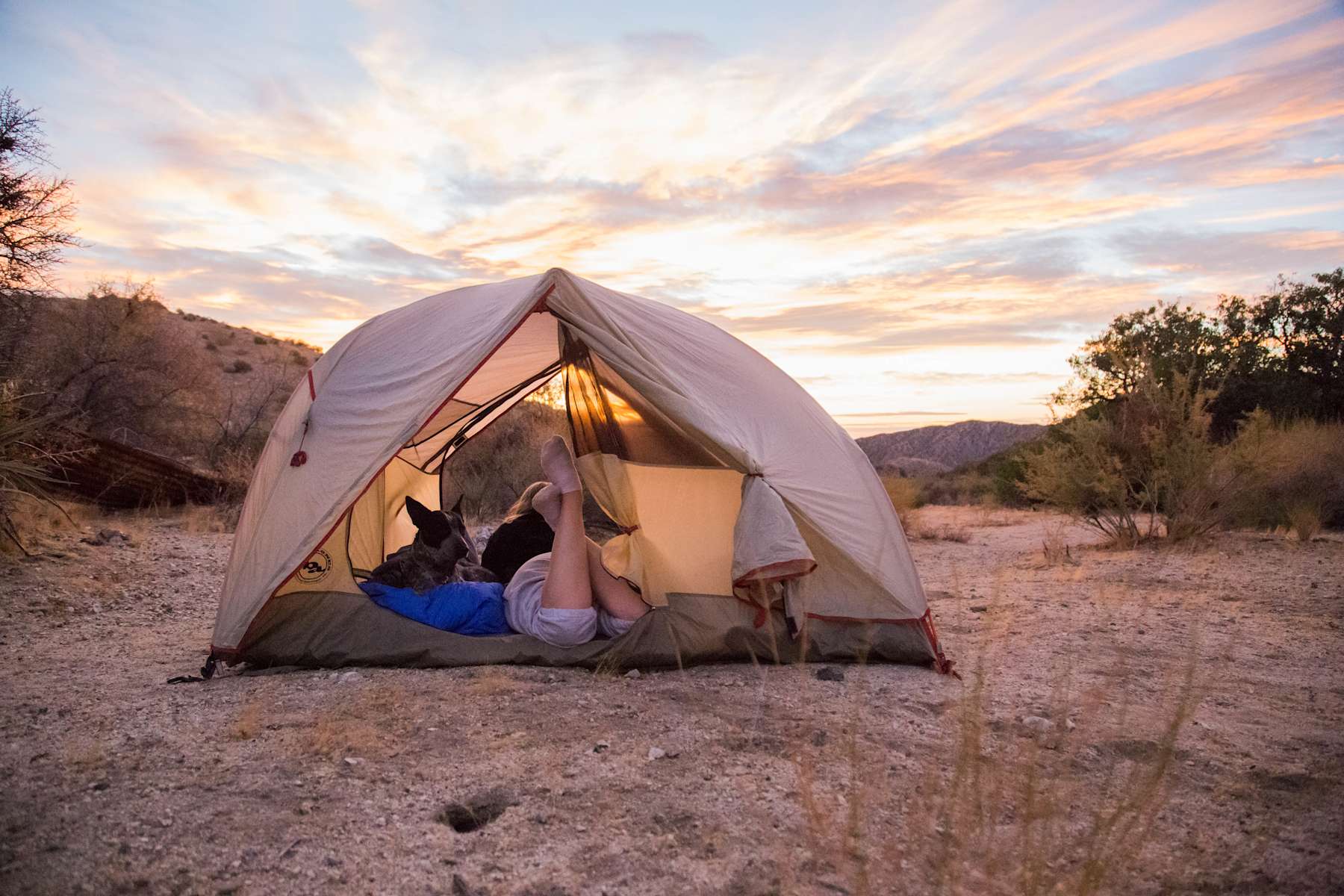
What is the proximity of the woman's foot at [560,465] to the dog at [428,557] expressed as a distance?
0.94m

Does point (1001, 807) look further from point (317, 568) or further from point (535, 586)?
point (317, 568)

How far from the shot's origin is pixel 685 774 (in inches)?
121

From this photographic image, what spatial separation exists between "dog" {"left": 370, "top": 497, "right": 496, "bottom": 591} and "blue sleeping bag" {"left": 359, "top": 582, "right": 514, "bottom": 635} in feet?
0.25

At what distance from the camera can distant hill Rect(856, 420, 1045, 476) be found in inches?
1076

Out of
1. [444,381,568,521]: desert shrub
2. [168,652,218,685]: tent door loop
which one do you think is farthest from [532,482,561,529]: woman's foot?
[444,381,568,521]: desert shrub

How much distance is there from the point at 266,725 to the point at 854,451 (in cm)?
340

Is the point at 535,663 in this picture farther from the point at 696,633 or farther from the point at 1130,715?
the point at 1130,715

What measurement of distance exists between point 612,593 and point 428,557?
3.64 feet

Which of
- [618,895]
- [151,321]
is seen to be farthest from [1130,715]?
[151,321]

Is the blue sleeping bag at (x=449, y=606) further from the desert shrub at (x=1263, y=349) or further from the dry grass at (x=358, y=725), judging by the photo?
the desert shrub at (x=1263, y=349)

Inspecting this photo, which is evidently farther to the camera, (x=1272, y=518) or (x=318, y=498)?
(x=1272, y=518)

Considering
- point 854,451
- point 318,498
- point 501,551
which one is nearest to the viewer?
point 318,498

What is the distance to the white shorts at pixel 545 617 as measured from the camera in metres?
4.31

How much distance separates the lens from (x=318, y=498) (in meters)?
4.15
